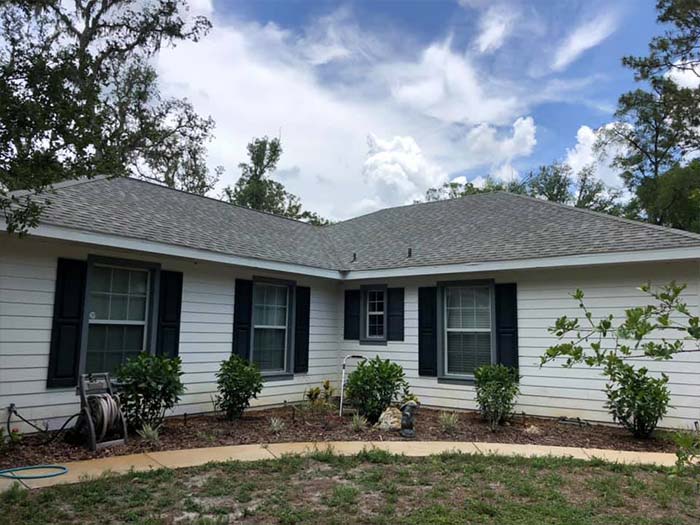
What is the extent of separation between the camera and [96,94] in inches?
160

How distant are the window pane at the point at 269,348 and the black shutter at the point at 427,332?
2.47 m

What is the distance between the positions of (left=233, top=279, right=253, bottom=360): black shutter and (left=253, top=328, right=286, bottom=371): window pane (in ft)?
0.86

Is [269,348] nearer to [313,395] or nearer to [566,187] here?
[313,395]

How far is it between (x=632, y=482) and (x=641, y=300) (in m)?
3.25

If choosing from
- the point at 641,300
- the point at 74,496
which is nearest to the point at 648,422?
the point at 641,300

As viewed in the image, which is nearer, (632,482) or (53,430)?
(632,482)

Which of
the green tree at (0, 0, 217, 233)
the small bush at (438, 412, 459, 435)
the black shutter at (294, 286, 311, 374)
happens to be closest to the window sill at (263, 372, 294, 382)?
the black shutter at (294, 286, 311, 374)

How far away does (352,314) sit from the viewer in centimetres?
995

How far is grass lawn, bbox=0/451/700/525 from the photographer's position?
11.9 ft

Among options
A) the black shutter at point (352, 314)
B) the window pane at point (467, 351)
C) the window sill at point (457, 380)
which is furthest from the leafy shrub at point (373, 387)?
the black shutter at point (352, 314)

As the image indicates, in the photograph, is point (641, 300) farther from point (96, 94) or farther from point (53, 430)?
point (53, 430)

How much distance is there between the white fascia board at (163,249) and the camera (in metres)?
5.87

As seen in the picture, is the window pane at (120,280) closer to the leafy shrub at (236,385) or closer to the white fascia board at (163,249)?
the white fascia board at (163,249)

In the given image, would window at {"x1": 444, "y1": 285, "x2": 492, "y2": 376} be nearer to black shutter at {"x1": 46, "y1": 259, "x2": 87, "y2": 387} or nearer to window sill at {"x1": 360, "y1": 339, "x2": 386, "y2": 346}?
window sill at {"x1": 360, "y1": 339, "x2": 386, "y2": 346}
